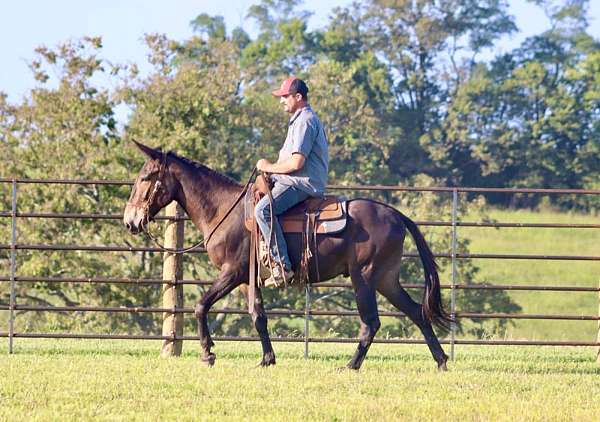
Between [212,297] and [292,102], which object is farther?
[212,297]

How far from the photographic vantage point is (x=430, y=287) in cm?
995

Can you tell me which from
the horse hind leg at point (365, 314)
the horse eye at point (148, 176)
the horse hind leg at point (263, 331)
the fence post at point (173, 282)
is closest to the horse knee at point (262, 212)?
the horse hind leg at point (263, 331)

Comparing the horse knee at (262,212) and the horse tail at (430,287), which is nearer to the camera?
the horse knee at (262,212)

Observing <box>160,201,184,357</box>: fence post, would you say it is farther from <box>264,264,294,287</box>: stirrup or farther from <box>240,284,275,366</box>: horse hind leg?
<box>264,264,294,287</box>: stirrup

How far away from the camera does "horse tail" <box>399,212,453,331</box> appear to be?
32.6 ft

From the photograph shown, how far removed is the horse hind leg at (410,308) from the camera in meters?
9.83

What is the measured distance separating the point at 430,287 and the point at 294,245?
50.0 inches

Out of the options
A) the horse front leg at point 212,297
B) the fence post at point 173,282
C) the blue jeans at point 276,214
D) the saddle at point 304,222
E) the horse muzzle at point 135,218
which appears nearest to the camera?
the blue jeans at point 276,214

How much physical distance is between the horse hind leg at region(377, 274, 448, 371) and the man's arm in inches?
50.0

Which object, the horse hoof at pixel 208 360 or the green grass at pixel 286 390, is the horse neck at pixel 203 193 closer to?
the horse hoof at pixel 208 360

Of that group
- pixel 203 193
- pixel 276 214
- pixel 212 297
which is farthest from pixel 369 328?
pixel 203 193

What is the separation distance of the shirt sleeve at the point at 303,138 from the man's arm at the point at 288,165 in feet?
0.15

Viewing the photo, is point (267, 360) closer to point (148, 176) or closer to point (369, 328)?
point (369, 328)

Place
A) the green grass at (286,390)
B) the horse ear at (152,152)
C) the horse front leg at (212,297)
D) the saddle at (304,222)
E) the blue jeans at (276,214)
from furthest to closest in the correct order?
1. the horse ear at (152,152)
2. the horse front leg at (212,297)
3. the saddle at (304,222)
4. the blue jeans at (276,214)
5. the green grass at (286,390)
